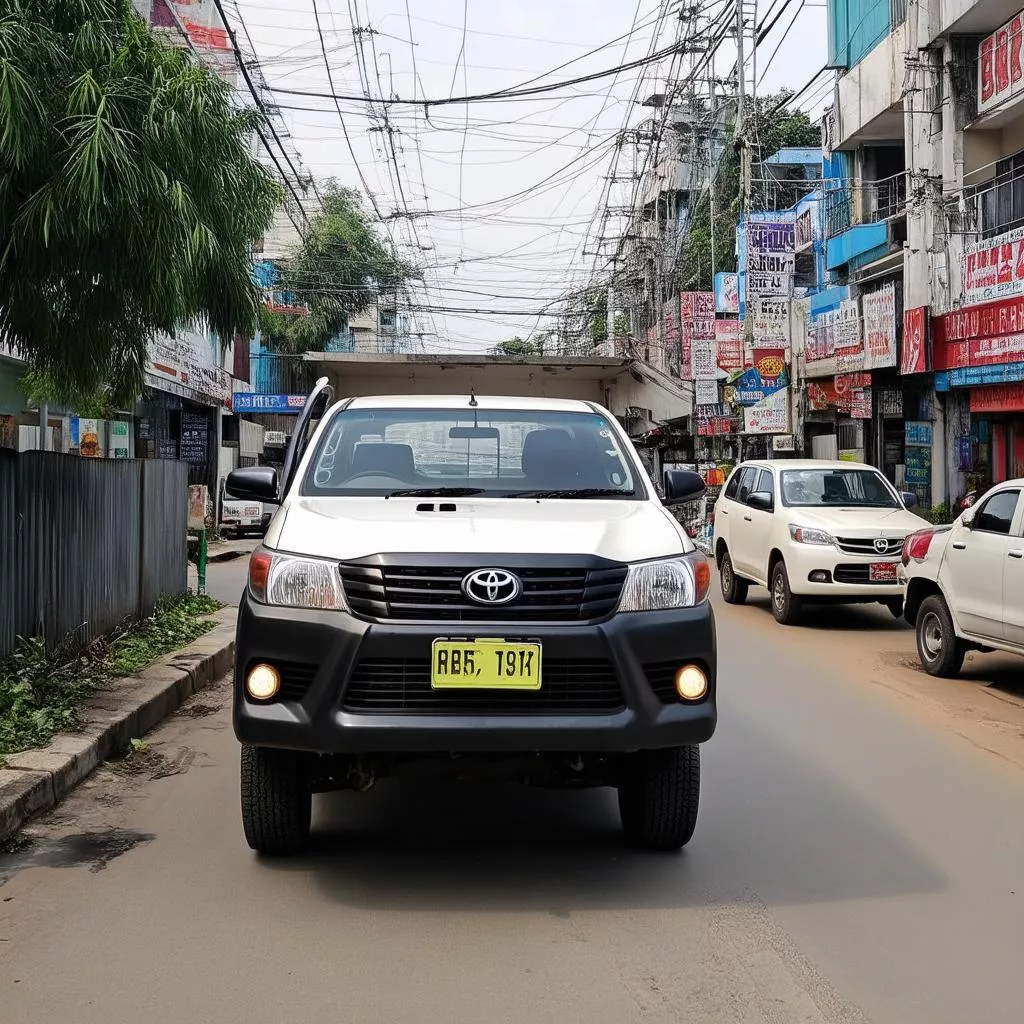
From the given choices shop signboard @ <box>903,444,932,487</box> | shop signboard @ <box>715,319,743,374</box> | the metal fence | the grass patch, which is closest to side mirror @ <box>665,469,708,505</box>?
the grass patch

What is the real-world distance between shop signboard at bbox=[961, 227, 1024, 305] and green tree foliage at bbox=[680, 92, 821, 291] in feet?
59.1

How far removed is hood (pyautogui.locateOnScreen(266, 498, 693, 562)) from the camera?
14.8 feet

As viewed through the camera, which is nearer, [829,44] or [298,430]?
[298,430]

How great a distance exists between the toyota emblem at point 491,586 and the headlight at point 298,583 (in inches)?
18.7

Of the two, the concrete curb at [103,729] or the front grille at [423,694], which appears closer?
the front grille at [423,694]

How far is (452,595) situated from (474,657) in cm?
25

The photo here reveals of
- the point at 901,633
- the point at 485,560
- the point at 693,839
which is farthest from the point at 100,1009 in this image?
the point at 901,633

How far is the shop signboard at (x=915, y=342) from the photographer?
19750mm

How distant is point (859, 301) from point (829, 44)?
8.18m

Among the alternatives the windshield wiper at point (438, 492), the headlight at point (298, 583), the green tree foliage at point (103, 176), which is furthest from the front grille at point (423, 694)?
the green tree foliage at point (103, 176)

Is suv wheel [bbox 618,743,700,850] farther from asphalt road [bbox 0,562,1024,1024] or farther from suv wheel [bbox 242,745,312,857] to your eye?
suv wheel [bbox 242,745,312,857]

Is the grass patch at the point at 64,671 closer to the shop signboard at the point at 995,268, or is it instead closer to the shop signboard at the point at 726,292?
the shop signboard at the point at 995,268

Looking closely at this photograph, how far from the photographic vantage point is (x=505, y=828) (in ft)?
17.7

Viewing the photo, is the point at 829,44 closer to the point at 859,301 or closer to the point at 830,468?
the point at 859,301
